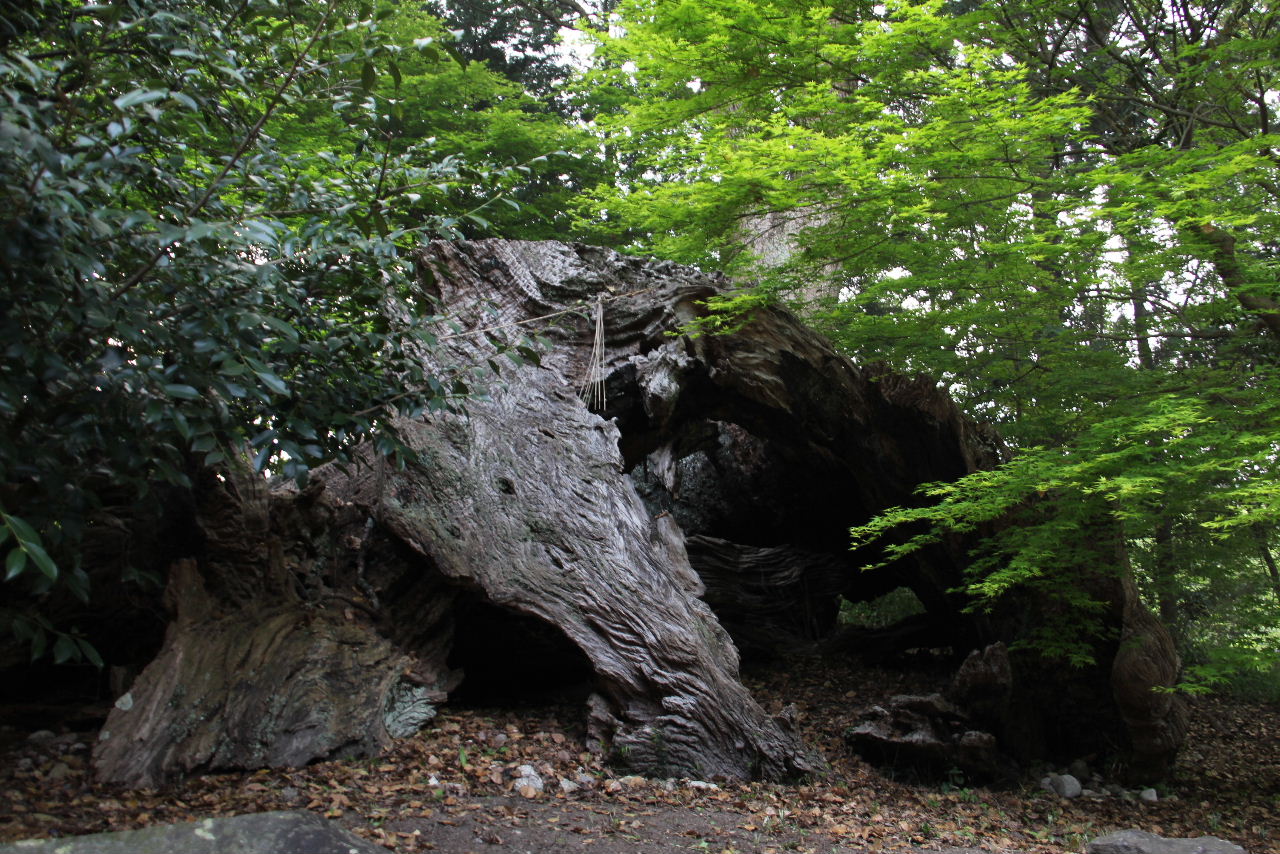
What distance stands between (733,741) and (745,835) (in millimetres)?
939

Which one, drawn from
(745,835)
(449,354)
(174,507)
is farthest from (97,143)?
(745,835)

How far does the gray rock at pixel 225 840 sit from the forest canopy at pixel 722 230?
0.56m

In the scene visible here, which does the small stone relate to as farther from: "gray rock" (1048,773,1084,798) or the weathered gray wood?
"gray rock" (1048,773,1084,798)

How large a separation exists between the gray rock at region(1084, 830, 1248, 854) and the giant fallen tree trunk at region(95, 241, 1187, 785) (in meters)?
1.62

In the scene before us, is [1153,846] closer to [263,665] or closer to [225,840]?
[225,840]

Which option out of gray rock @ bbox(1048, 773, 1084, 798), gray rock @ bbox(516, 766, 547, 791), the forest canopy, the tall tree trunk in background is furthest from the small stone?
the tall tree trunk in background

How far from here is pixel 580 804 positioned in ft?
13.0

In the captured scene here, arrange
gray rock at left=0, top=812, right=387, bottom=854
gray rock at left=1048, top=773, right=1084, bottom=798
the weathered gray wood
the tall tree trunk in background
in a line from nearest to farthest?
gray rock at left=0, top=812, right=387, bottom=854 → the weathered gray wood → gray rock at left=1048, top=773, right=1084, bottom=798 → the tall tree trunk in background

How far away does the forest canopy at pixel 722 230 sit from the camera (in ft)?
7.84

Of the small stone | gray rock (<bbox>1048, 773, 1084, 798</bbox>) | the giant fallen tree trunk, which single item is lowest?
gray rock (<bbox>1048, 773, 1084, 798</bbox>)

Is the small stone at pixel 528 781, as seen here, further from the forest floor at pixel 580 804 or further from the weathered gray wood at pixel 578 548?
the weathered gray wood at pixel 578 548

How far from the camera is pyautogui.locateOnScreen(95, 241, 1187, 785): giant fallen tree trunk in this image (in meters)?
4.04

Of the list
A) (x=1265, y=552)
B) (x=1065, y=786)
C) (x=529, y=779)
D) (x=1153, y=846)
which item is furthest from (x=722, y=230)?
(x=1265, y=552)

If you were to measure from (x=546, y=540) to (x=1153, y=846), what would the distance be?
3.58 metres
